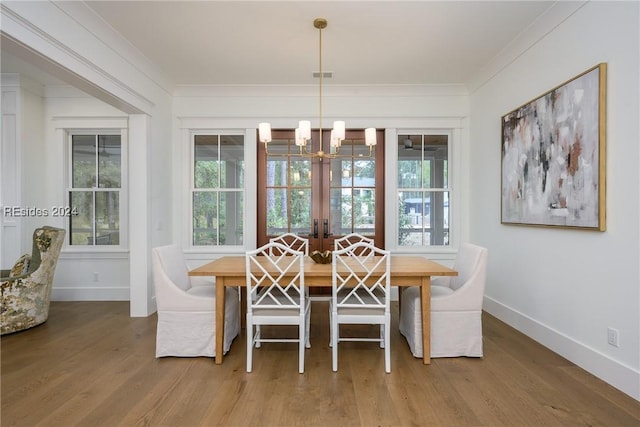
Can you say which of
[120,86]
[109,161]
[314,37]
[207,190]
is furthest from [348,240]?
[109,161]

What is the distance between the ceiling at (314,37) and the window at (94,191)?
0.98 m

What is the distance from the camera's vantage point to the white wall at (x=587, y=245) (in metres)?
2.15

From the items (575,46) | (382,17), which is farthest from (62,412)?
(575,46)

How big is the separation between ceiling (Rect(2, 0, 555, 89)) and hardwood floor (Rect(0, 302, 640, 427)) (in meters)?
2.90

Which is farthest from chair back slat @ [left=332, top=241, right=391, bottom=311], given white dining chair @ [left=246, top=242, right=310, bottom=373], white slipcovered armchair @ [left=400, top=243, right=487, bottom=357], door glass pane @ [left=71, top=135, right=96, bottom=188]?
door glass pane @ [left=71, top=135, right=96, bottom=188]

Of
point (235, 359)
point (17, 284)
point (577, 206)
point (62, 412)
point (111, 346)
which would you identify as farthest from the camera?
point (17, 284)

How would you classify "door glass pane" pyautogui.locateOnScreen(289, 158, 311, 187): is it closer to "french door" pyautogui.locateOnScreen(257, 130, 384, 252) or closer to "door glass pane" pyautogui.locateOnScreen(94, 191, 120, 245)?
"french door" pyautogui.locateOnScreen(257, 130, 384, 252)

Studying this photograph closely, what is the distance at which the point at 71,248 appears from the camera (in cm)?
445

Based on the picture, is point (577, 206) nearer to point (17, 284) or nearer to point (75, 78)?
point (75, 78)

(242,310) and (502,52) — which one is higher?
(502,52)

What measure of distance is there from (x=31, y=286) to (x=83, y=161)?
1.87 metres

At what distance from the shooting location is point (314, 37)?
3.14 meters

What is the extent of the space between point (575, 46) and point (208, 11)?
2997 millimetres

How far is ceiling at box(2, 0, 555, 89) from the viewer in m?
2.71
